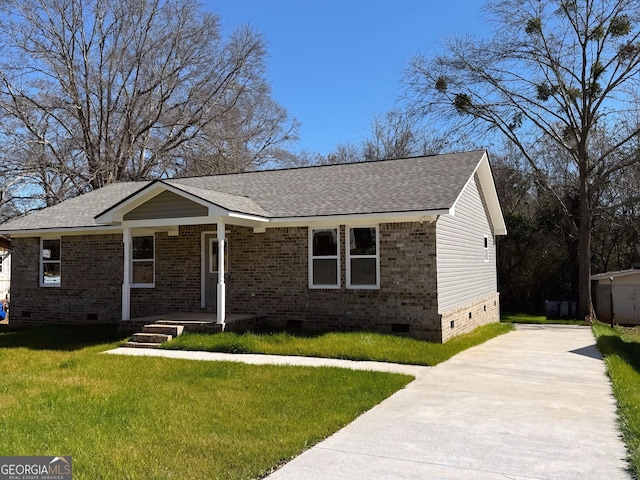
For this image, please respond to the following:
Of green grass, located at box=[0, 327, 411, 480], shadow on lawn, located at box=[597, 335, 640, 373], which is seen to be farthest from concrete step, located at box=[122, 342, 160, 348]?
shadow on lawn, located at box=[597, 335, 640, 373]

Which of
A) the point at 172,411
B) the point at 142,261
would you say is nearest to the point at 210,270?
the point at 142,261

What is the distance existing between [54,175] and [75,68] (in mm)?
5725

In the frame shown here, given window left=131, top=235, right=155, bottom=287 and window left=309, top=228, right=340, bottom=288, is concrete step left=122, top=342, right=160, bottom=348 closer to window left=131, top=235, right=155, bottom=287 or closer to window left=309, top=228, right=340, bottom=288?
window left=131, top=235, right=155, bottom=287

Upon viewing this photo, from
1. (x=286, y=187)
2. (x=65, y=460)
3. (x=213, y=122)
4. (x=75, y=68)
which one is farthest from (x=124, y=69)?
(x=65, y=460)

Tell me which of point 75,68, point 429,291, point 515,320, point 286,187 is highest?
point 75,68

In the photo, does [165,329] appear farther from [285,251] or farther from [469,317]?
[469,317]

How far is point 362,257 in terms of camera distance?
1251 cm

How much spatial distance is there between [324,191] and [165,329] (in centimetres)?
542

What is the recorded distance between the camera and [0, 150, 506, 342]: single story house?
12031 mm

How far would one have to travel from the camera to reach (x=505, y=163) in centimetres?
2983

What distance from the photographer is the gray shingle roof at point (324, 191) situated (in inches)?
483

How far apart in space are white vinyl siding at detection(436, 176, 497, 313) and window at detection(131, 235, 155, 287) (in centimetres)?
805

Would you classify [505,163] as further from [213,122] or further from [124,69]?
[124,69]

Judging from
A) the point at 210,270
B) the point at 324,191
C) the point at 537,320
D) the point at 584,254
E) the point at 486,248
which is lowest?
the point at 537,320
